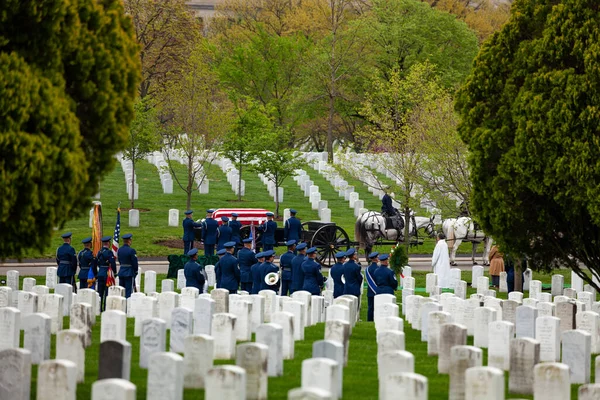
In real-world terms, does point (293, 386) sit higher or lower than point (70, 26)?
lower

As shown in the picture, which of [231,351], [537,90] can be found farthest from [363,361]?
[537,90]

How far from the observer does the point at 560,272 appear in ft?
95.2

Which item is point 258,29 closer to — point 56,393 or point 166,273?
point 166,273

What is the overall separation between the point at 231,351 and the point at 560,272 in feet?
54.5

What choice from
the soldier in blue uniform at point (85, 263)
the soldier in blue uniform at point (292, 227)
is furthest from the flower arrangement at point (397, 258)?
the soldier in blue uniform at point (85, 263)

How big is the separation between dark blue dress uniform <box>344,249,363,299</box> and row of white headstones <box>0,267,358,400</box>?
0.57 metres

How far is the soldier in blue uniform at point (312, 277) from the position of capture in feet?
65.5

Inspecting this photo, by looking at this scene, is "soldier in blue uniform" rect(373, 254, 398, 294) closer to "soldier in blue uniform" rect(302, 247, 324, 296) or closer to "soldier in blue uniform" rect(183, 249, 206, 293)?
"soldier in blue uniform" rect(302, 247, 324, 296)

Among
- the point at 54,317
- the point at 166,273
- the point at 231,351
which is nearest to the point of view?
the point at 231,351

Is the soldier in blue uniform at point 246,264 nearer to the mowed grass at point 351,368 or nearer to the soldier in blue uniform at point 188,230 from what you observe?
the mowed grass at point 351,368

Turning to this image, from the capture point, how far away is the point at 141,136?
3816cm

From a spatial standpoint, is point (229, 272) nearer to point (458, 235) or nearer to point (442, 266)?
point (442, 266)

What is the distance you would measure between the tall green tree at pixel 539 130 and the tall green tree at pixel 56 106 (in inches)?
197

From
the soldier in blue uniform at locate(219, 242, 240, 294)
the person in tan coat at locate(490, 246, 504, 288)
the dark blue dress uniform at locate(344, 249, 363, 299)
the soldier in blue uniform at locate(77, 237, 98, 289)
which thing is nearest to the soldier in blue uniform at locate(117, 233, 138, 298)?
the soldier in blue uniform at locate(77, 237, 98, 289)
